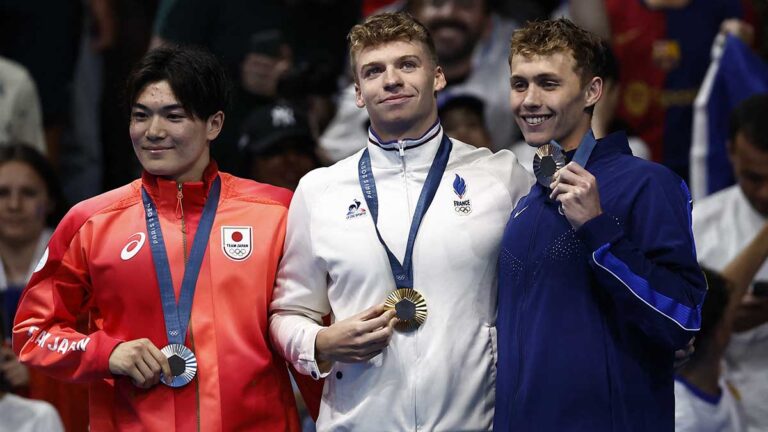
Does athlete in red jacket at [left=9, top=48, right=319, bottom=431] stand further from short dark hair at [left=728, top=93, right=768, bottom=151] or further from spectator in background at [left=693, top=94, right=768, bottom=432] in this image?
short dark hair at [left=728, top=93, right=768, bottom=151]

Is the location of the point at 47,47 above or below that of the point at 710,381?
above

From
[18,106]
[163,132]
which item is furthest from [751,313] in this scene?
[18,106]

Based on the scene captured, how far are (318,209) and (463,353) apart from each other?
2.44ft

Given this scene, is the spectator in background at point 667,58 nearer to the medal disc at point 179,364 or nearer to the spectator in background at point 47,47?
the spectator in background at point 47,47

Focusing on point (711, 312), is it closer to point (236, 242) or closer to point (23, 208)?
point (236, 242)

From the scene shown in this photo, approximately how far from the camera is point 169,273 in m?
5.03

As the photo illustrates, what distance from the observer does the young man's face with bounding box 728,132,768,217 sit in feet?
24.0

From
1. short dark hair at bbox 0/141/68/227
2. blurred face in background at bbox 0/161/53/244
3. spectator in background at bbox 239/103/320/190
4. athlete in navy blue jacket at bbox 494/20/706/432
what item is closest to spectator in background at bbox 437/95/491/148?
spectator in background at bbox 239/103/320/190

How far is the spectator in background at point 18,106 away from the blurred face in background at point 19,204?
70cm

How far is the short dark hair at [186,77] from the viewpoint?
5.16 metres

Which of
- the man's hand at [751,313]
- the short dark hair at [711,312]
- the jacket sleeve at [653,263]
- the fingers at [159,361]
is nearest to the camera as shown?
the jacket sleeve at [653,263]

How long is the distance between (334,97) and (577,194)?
170 inches

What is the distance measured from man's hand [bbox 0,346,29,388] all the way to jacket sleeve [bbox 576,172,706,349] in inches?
123

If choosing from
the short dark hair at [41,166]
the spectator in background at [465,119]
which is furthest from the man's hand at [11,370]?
the spectator in background at [465,119]
